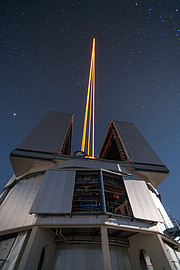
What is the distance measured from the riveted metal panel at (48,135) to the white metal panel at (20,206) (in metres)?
3.95

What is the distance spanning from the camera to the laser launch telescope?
945 cm

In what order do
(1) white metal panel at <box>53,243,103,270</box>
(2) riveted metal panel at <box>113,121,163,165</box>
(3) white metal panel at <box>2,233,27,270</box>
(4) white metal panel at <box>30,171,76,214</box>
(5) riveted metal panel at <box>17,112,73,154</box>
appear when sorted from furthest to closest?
(2) riveted metal panel at <box>113,121,163,165</box> → (5) riveted metal panel at <box>17,112,73,154</box> → (1) white metal panel at <box>53,243,103,270</box> → (4) white metal panel at <box>30,171,76,214</box> → (3) white metal panel at <box>2,233,27,270</box>

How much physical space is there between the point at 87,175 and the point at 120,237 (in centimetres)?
704

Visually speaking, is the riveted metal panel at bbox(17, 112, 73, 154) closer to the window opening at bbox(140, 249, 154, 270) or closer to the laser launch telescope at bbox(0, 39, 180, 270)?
the laser launch telescope at bbox(0, 39, 180, 270)

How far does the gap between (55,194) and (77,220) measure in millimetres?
2853

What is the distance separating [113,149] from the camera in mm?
31312

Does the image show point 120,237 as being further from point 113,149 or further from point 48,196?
point 113,149

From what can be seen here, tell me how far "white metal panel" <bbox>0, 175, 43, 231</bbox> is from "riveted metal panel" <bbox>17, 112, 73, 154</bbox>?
3.95 metres

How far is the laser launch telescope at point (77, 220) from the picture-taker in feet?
31.0

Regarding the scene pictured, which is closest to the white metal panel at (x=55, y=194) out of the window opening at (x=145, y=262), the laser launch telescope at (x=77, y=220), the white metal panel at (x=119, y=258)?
the laser launch telescope at (x=77, y=220)

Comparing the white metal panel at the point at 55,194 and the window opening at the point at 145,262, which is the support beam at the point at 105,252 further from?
the window opening at the point at 145,262

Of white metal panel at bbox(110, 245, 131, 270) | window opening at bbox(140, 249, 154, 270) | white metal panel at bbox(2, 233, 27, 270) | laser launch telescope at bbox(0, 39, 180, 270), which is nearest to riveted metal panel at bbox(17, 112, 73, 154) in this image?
laser launch telescope at bbox(0, 39, 180, 270)

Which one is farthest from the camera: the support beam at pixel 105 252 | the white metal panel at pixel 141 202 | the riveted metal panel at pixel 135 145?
the riveted metal panel at pixel 135 145

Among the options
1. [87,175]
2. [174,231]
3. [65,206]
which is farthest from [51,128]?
[174,231]
